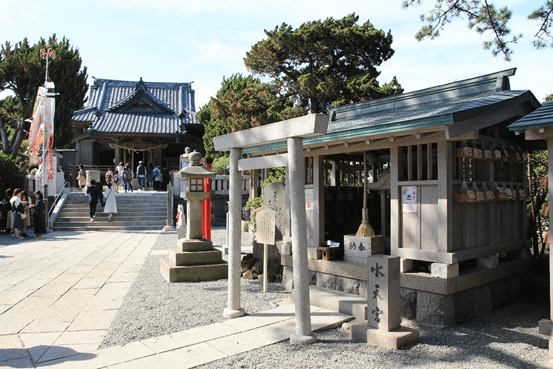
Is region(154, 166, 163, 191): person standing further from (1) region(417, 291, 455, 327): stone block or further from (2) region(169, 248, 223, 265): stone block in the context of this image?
(1) region(417, 291, 455, 327): stone block

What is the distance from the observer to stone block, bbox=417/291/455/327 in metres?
4.96

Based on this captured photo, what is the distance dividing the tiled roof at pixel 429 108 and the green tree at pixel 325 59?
1171 centimetres

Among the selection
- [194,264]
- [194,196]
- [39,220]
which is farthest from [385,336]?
[39,220]

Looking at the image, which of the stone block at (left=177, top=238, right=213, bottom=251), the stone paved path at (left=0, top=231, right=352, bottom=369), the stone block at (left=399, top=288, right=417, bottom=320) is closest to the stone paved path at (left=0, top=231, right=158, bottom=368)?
the stone paved path at (left=0, top=231, right=352, bottom=369)

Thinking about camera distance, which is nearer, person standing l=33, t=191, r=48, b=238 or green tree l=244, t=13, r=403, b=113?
person standing l=33, t=191, r=48, b=238

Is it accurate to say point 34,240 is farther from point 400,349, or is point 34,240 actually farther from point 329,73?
point 329,73

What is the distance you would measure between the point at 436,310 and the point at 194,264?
15.5 feet

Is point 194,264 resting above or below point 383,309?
below

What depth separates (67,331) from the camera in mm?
4973

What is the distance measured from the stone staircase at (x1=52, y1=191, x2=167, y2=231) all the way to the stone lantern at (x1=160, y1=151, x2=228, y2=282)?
9.80 m

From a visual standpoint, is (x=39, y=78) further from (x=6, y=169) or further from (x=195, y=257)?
(x=195, y=257)

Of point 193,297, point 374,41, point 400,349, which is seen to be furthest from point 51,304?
point 374,41

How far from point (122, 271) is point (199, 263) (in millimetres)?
1967

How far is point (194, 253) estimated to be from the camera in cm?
803
